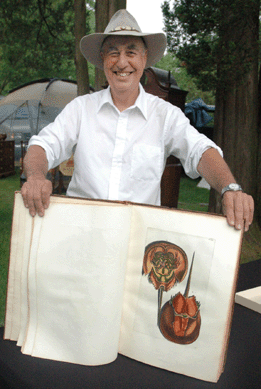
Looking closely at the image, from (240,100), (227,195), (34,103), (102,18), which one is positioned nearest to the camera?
(227,195)

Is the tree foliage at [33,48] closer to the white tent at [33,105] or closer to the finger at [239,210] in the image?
the white tent at [33,105]

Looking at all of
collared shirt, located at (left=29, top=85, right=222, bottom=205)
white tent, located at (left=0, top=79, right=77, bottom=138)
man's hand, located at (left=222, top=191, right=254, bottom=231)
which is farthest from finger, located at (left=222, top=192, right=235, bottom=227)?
white tent, located at (left=0, top=79, right=77, bottom=138)

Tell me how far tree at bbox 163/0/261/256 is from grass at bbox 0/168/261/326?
4.85ft

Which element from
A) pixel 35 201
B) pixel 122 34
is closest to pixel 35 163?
pixel 35 201

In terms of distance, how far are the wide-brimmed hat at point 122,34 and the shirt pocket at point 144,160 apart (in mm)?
476

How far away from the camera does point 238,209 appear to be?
31.8 inches

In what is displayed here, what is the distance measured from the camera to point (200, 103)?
418 inches

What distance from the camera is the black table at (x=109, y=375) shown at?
0.75 m

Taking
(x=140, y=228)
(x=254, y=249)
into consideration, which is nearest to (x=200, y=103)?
(x=254, y=249)

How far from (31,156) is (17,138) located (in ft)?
35.2

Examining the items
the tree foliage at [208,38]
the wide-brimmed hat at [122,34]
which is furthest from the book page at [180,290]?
the tree foliage at [208,38]

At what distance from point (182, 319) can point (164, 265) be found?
0.13 meters

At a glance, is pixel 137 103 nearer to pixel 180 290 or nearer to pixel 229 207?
pixel 229 207

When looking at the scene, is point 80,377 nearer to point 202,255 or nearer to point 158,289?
point 158,289
